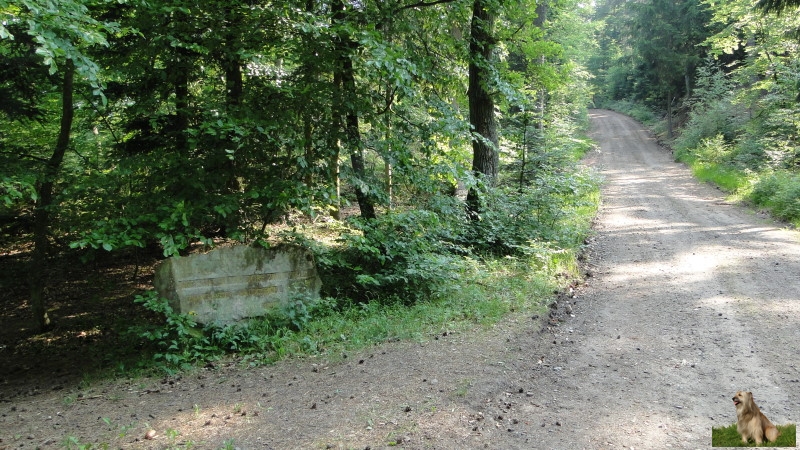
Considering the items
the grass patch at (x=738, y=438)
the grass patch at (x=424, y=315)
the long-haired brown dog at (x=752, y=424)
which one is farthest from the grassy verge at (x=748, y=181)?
the long-haired brown dog at (x=752, y=424)

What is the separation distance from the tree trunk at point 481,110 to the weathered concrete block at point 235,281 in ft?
13.3

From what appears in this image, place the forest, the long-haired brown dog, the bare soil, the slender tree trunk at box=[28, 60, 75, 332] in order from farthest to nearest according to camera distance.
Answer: the slender tree trunk at box=[28, 60, 75, 332], the forest, the bare soil, the long-haired brown dog

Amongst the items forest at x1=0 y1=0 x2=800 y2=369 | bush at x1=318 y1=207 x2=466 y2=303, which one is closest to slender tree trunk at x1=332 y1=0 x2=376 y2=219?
forest at x1=0 y1=0 x2=800 y2=369

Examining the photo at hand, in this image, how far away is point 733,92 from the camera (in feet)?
85.5

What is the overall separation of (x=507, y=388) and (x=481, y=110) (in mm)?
7537

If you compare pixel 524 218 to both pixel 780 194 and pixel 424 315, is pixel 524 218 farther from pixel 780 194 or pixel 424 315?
pixel 780 194

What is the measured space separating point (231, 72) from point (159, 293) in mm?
3506

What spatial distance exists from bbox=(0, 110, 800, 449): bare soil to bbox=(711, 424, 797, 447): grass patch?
13cm

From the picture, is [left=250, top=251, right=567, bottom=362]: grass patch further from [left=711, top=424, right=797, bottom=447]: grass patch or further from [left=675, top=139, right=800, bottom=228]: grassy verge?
[left=675, top=139, right=800, bottom=228]: grassy verge

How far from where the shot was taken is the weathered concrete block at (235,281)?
6.88 metres

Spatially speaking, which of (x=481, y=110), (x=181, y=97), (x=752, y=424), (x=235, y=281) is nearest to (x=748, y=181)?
(x=481, y=110)

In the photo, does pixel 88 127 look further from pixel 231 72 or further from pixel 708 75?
pixel 708 75

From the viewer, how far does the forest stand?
6.57m

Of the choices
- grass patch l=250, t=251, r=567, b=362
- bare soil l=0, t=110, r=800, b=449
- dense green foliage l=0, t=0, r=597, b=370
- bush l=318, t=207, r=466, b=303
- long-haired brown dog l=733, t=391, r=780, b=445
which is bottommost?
→ bare soil l=0, t=110, r=800, b=449
